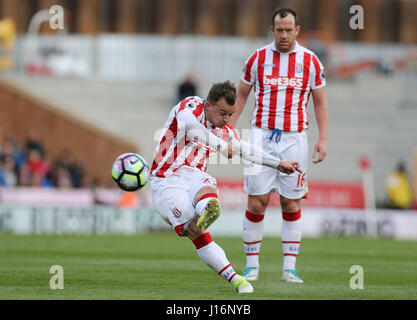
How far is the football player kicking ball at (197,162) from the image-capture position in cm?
834

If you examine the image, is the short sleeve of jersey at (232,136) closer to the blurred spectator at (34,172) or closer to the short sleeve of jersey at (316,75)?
the short sleeve of jersey at (316,75)

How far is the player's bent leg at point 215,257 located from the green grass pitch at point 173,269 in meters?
0.14

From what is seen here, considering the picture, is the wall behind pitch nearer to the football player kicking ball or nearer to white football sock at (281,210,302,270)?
white football sock at (281,210,302,270)

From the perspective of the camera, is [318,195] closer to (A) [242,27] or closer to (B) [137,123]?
(B) [137,123]

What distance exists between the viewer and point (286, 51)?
986cm

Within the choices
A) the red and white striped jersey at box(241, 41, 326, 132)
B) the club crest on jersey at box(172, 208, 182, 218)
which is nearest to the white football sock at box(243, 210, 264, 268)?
the red and white striped jersey at box(241, 41, 326, 132)

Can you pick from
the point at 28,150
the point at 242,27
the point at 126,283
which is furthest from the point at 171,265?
the point at 242,27

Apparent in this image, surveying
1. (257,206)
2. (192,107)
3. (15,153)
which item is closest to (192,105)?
(192,107)

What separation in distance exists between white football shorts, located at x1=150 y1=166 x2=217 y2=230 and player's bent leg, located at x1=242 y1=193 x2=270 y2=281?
1.34 m

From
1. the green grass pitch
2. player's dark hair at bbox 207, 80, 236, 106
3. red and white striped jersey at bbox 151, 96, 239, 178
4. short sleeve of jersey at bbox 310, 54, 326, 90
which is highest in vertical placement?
short sleeve of jersey at bbox 310, 54, 326, 90

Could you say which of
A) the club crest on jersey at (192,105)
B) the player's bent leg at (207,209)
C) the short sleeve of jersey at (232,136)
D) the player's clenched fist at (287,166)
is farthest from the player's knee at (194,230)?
the club crest on jersey at (192,105)


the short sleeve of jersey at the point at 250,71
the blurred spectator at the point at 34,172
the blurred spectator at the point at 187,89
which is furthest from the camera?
the blurred spectator at the point at 187,89

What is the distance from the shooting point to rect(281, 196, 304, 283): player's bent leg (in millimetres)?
9734
